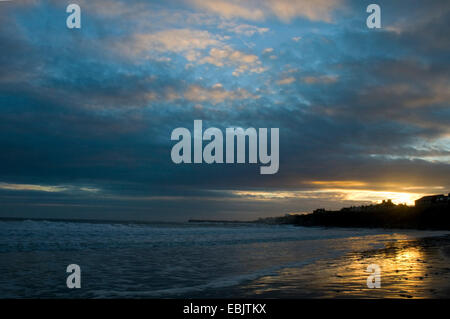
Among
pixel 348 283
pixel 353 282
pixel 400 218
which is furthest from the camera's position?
pixel 400 218

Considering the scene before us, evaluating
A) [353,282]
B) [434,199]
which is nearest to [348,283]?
[353,282]

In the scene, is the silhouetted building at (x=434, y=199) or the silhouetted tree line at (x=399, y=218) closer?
the silhouetted tree line at (x=399, y=218)

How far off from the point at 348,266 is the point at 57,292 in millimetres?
9859

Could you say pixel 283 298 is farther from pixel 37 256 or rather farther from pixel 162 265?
pixel 37 256

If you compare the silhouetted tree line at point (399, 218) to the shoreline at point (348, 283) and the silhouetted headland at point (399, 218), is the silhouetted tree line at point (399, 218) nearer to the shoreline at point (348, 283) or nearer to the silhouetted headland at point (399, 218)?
the silhouetted headland at point (399, 218)

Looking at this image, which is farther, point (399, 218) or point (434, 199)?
point (434, 199)

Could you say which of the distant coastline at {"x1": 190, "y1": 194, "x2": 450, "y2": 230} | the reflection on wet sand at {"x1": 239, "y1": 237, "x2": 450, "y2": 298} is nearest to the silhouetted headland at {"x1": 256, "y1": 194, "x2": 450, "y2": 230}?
the distant coastline at {"x1": 190, "y1": 194, "x2": 450, "y2": 230}

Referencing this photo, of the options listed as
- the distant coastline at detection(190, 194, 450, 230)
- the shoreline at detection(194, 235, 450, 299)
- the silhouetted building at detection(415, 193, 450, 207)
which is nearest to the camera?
the shoreline at detection(194, 235, 450, 299)

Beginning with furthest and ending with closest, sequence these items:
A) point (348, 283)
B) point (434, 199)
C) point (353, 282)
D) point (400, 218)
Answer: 1. point (434, 199)
2. point (400, 218)
3. point (353, 282)
4. point (348, 283)

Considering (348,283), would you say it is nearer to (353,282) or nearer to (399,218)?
(353,282)

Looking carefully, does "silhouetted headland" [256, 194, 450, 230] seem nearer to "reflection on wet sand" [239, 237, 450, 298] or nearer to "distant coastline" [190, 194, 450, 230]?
"distant coastline" [190, 194, 450, 230]

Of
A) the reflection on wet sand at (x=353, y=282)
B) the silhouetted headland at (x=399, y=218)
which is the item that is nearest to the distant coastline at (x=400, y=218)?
the silhouetted headland at (x=399, y=218)
